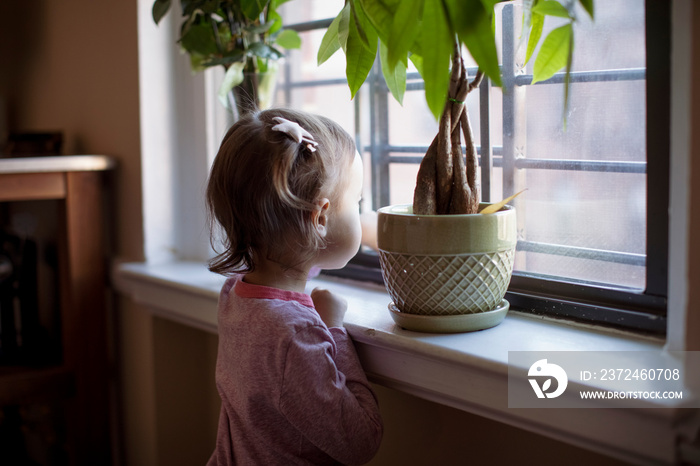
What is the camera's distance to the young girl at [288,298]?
873 mm

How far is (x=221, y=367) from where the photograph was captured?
1005mm

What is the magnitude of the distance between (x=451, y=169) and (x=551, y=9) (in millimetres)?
240

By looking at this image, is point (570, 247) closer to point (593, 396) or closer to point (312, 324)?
point (593, 396)

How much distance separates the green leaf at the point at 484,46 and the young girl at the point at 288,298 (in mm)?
332

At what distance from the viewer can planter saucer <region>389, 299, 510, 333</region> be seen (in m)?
0.90

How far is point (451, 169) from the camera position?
2.97 ft

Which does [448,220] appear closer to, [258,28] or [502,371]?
[502,371]

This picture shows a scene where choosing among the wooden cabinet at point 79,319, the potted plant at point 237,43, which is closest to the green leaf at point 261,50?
the potted plant at point 237,43

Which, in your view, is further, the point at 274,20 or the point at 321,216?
the point at 274,20

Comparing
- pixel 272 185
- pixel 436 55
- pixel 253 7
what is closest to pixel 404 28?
pixel 436 55

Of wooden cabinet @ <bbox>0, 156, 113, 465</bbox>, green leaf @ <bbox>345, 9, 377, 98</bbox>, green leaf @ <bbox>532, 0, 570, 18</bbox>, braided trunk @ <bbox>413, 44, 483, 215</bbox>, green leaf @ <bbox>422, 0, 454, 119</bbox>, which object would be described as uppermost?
green leaf @ <bbox>532, 0, 570, 18</bbox>

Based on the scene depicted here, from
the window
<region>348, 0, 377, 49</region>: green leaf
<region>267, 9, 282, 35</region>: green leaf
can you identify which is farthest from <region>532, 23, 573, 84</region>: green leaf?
<region>267, 9, 282, 35</region>: green leaf

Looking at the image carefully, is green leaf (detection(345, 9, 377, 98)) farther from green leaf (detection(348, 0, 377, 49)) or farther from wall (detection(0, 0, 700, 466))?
wall (detection(0, 0, 700, 466))

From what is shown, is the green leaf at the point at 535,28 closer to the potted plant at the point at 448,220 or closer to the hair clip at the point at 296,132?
the potted plant at the point at 448,220
